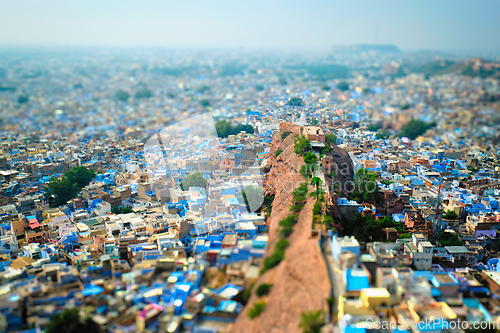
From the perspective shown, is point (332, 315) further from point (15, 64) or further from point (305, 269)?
point (15, 64)

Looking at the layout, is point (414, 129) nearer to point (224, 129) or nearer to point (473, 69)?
point (224, 129)

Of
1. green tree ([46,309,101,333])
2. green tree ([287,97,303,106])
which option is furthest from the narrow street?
green tree ([287,97,303,106])

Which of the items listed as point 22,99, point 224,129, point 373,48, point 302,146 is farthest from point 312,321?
point 373,48

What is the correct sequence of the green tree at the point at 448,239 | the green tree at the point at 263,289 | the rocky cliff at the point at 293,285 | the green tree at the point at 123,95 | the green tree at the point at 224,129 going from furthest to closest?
the green tree at the point at 123,95
the green tree at the point at 224,129
the green tree at the point at 448,239
the green tree at the point at 263,289
the rocky cliff at the point at 293,285

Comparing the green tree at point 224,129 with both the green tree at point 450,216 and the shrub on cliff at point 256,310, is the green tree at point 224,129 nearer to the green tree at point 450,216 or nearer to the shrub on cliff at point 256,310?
the green tree at point 450,216

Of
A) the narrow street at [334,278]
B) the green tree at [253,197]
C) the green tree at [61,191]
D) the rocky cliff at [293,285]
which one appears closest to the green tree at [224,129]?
the green tree at [61,191]

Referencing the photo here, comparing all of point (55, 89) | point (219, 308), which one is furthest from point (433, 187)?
point (55, 89)
